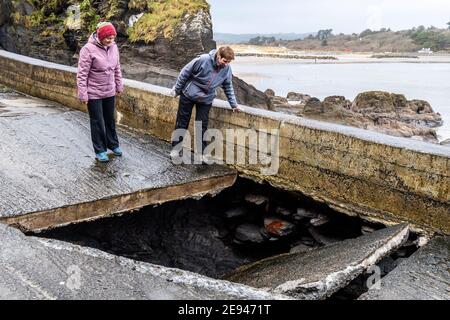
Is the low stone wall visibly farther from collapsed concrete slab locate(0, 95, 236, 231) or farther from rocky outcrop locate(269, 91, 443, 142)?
rocky outcrop locate(269, 91, 443, 142)

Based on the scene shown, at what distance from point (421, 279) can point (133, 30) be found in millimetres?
11852

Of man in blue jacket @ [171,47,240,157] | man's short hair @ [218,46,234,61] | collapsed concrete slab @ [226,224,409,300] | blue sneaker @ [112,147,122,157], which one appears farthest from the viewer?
blue sneaker @ [112,147,122,157]

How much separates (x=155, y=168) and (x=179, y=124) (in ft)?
2.37

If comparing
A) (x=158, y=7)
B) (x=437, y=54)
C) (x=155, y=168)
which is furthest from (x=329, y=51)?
(x=155, y=168)

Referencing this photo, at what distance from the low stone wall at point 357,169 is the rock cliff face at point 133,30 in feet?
22.2

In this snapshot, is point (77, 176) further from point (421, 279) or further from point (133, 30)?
point (133, 30)

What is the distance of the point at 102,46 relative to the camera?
589cm

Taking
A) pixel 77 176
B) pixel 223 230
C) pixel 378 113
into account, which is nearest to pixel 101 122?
pixel 77 176

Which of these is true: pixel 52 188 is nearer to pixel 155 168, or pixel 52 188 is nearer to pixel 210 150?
pixel 155 168

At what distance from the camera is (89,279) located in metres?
3.52

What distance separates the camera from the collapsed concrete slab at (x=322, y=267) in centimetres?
384

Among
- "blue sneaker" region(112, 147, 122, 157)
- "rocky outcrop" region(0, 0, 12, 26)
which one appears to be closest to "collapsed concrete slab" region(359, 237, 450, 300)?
"blue sneaker" region(112, 147, 122, 157)

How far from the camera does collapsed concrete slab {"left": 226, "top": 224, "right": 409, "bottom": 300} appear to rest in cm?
384

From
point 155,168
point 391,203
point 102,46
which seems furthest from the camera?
point 155,168
